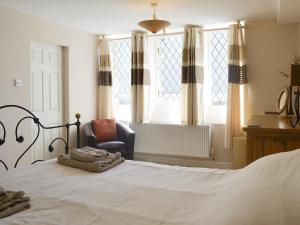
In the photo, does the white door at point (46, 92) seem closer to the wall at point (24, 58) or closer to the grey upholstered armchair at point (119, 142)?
the wall at point (24, 58)

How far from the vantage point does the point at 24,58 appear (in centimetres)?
394

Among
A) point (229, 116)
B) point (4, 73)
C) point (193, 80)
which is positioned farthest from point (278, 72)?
point (4, 73)

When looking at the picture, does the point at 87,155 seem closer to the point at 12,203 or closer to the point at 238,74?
the point at 12,203

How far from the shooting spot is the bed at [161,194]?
961 millimetres

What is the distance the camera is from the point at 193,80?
4.59 m

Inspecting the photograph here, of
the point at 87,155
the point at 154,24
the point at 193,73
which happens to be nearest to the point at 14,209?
the point at 87,155

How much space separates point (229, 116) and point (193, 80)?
770 millimetres

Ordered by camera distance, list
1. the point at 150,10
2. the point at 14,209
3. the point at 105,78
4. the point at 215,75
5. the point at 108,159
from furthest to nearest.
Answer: the point at 105,78 → the point at 215,75 → the point at 150,10 → the point at 108,159 → the point at 14,209

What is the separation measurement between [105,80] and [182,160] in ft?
6.32

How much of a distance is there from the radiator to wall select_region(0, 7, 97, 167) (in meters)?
1.12

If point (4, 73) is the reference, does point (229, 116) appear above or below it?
below

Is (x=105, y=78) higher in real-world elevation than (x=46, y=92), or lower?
higher

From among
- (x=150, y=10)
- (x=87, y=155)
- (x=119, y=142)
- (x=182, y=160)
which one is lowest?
(x=182, y=160)

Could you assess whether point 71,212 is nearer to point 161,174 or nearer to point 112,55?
point 161,174
